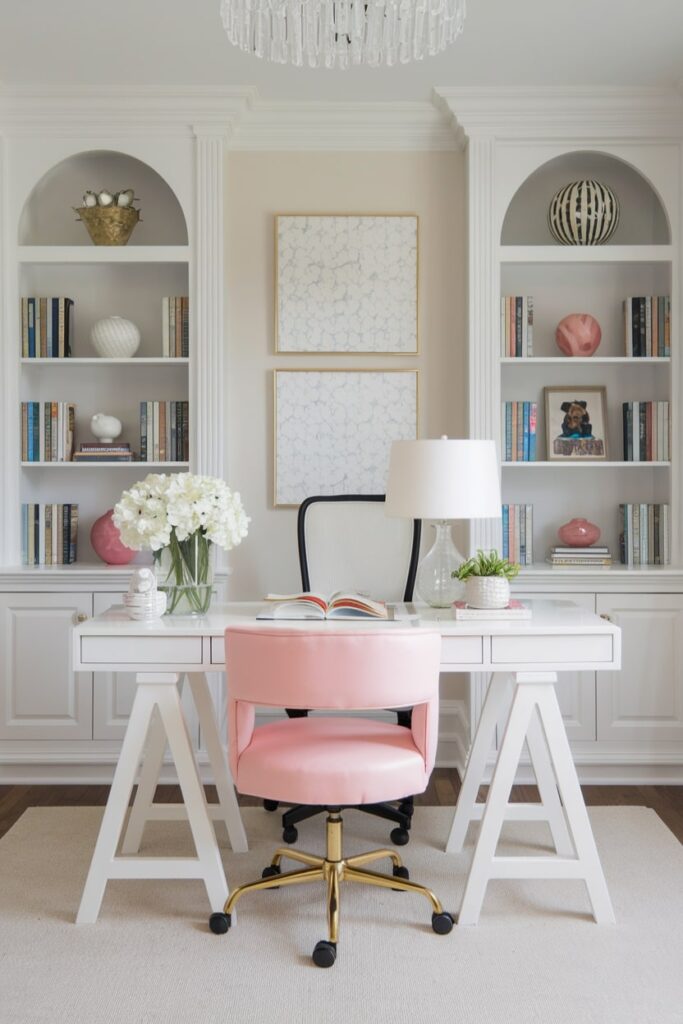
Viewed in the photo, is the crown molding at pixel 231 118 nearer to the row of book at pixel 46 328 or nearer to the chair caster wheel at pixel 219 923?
the row of book at pixel 46 328

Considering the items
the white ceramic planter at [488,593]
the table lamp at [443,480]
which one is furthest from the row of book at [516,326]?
the white ceramic planter at [488,593]

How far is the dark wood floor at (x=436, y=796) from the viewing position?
11.4 ft

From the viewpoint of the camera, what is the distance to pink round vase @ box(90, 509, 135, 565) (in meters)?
3.89

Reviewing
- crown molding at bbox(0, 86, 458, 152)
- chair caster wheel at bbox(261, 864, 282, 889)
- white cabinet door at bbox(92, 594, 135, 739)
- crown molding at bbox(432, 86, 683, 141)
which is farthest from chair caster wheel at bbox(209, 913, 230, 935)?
crown molding at bbox(432, 86, 683, 141)

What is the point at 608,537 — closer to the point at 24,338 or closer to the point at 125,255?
the point at 125,255

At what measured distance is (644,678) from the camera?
377 cm

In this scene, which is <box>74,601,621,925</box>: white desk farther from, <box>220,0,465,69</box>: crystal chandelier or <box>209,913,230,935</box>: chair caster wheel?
<box>220,0,465,69</box>: crystal chandelier

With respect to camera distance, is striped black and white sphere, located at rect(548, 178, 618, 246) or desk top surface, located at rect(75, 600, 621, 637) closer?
desk top surface, located at rect(75, 600, 621, 637)

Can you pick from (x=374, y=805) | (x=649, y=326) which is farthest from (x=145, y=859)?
(x=649, y=326)

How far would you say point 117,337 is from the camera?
12.8 feet

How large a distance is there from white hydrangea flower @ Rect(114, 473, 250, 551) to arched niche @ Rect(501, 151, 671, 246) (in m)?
2.14

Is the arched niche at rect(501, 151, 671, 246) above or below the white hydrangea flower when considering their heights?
above

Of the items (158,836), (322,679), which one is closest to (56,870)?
(158,836)

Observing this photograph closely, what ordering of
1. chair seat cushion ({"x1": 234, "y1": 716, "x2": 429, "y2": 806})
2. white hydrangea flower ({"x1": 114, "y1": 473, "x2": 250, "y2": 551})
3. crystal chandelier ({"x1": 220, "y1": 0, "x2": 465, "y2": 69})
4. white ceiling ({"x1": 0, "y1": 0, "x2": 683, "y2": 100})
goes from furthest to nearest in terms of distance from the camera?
white ceiling ({"x1": 0, "y1": 0, "x2": 683, "y2": 100}) < white hydrangea flower ({"x1": 114, "y1": 473, "x2": 250, "y2": 551}) < chair seat cushion ({"x1": 234, "y1": 716, "x2": 429, "y2": 806}) < crystal chandelier ({"x1": 220, "y1": 0, "x2": 465, "y2": 69})
